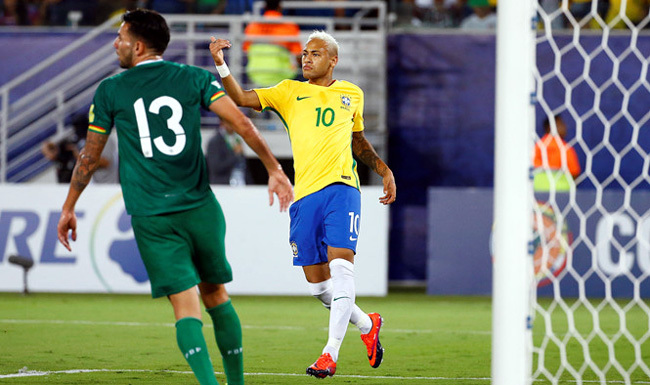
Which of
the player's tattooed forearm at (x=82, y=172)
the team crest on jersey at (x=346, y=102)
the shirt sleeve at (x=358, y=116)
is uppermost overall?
the team crest on jersey at (x=346, y=102)

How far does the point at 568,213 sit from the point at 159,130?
27.1ft

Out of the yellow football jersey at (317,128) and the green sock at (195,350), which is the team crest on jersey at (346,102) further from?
the green sock at (195,350)

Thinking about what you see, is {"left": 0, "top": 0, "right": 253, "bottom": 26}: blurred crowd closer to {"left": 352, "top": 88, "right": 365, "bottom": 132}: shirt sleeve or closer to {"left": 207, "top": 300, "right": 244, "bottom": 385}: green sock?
{"left": 352, "top": 88, "right": 365, "bottom": 132}: shirt sleeve

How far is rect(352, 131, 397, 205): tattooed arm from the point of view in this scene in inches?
249

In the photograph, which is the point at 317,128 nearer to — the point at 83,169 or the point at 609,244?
the point at 83,169

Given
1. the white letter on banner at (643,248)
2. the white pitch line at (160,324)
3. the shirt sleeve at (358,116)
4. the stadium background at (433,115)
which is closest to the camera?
the shirt sleeve at (358,116)

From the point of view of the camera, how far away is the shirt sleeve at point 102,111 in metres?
4.75

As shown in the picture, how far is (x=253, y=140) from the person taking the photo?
182 inches

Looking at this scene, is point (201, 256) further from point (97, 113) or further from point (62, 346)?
point (62, 346)

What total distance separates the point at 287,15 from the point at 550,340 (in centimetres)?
807

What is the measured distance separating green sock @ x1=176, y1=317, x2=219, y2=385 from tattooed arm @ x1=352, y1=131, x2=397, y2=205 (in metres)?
2.01

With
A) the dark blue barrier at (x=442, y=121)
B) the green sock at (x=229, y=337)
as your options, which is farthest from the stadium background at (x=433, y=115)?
the green sock at (x=229, y=337)

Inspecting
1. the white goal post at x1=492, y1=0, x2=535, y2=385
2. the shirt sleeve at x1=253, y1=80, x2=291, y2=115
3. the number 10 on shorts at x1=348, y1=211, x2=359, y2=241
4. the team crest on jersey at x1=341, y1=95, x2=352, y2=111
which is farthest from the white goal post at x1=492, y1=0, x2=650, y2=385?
the shirt sleeve at x1=253, y1=80, x2=291, y2=115

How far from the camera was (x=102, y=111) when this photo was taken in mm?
4777
